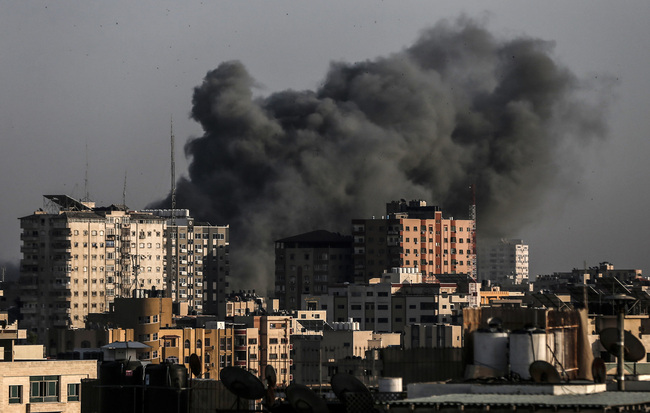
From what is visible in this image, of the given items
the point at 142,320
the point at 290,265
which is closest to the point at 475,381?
the point at 142,320

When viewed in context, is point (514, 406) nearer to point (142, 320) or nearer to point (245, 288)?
point (142, 320)

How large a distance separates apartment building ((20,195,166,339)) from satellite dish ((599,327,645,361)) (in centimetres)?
10809

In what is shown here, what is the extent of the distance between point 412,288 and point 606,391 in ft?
369

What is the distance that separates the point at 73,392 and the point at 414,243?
4536 inches

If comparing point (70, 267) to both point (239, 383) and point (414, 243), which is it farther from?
point (239, 383)

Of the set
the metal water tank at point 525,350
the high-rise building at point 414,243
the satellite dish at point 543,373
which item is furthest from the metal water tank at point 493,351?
the high-rise building at point 414,243

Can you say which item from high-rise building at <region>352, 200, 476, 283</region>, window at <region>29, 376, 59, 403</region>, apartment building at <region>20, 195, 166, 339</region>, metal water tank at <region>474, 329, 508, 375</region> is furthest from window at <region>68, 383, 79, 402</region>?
high-rise building at <region>352, 200, 476, 283</region>

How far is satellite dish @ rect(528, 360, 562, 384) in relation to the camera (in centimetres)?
1898

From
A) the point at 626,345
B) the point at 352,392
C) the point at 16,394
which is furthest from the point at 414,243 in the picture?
the point at 352,392

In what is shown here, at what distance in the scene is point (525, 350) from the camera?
64.9ft

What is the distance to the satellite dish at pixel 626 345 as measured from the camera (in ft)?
74.7

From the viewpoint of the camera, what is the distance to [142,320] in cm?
9650

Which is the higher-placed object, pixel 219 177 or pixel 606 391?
pixel 219 177

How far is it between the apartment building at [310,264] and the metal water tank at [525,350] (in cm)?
13583
